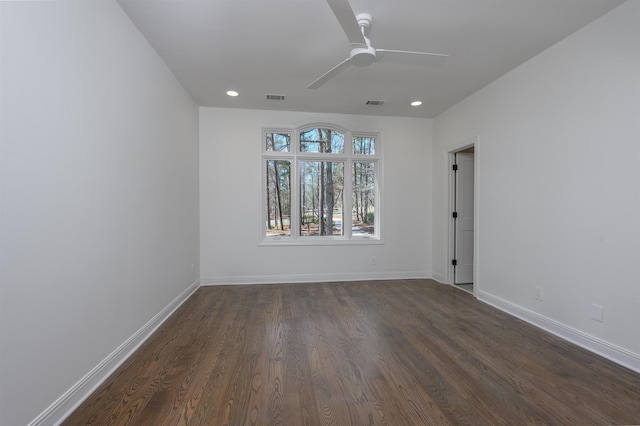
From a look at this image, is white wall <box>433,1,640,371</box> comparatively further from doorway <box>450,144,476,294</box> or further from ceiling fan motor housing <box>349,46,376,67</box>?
ceiling fan motor housing <box>349,46,376,67</box>

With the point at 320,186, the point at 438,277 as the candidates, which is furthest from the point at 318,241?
the point at 438,277

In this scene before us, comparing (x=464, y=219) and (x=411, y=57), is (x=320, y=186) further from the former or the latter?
(x=411, y=57)

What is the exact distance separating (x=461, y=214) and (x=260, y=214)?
3169mm

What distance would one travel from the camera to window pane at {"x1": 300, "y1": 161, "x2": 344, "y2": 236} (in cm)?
459

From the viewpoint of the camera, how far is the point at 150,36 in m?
2.44

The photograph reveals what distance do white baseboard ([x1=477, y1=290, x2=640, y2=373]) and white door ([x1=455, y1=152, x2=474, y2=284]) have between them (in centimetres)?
100

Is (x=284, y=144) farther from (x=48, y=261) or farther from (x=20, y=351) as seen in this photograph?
(x=20, y=351)

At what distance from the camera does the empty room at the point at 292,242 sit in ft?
4.83

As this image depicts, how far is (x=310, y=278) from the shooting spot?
4375mm

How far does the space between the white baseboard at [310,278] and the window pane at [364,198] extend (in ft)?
2.38

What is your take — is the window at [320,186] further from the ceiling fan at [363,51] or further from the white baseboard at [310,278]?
the ceiling fan at [363,51]

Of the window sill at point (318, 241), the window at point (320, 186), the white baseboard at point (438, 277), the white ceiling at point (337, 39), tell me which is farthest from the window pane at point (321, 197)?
the white baseboard at point (438, 277)

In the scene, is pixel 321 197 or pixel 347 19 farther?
pixel 321 197

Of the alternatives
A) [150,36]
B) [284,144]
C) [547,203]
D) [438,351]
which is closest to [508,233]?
[547,203]
